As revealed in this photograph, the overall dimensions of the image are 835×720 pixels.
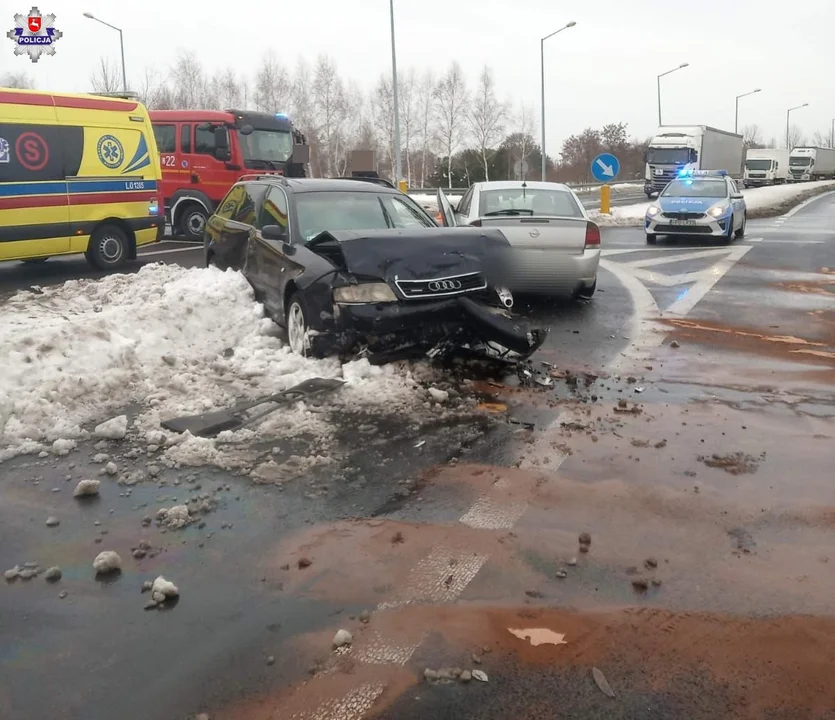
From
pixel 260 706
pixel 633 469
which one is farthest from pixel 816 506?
pixel 260 706

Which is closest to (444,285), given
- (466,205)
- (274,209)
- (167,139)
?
(274,209)

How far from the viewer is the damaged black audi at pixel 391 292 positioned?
6.44 m

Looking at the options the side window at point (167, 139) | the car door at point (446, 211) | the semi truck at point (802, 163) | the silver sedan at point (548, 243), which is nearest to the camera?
the car door at point (446, 211)

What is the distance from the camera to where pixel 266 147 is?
19.1 meters

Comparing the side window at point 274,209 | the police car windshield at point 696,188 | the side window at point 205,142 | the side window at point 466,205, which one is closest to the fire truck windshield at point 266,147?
the side window at point 205,142

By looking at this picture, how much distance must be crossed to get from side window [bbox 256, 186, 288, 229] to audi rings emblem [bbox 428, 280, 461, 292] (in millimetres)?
1866

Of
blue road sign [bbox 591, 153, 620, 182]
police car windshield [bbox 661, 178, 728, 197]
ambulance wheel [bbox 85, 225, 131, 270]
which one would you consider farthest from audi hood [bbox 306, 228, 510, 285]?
blue road sign [bbox 591, 153, 620, 182]

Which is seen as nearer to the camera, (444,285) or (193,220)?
(444,285)

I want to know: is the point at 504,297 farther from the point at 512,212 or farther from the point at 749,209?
the point at 749,209

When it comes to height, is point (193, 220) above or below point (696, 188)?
below

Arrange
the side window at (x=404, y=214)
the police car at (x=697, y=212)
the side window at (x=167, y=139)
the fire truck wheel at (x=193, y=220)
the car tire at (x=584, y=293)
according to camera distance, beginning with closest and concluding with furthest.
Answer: the side window at (x=404, y=214) → the car tire at (x=584, y=293) → the police car at (x=697, y=212) → the side window at (x=167, y=139) → the fire truck wheel at (x=193, y=220)

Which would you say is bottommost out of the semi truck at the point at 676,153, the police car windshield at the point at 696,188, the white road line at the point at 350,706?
the white road line at the point at 350,706

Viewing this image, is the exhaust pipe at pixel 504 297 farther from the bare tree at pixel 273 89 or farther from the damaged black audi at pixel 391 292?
the bare tree at pixel 273 89

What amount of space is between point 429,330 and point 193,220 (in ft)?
43.8
